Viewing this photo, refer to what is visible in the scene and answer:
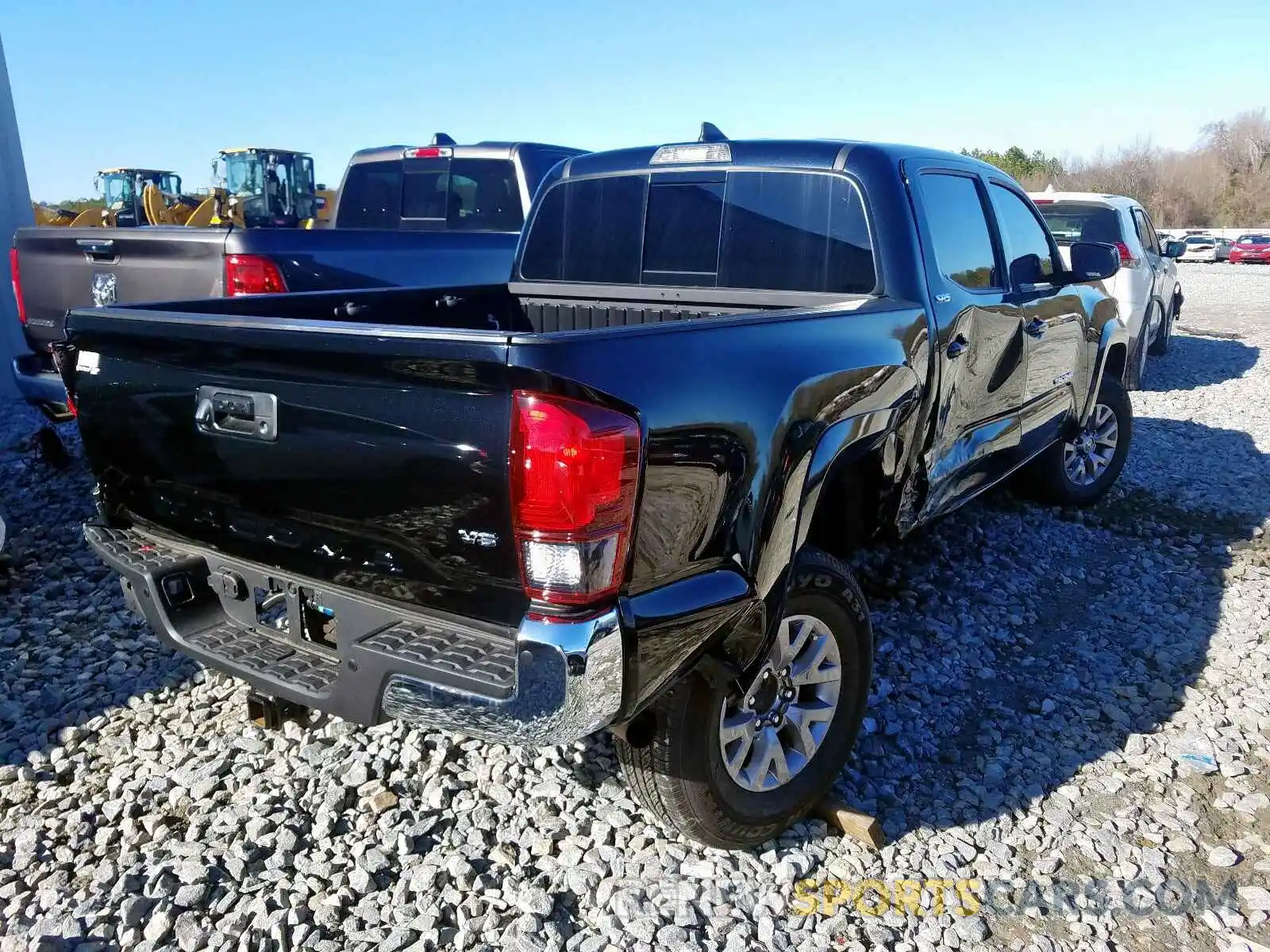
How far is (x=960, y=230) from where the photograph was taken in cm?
394

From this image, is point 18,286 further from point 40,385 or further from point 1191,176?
point 1191,176

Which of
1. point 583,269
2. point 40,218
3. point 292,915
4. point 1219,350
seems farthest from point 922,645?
point 40,218

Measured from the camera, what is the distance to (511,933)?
244 centimetres

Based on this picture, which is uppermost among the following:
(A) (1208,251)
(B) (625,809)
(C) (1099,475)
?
(C) (1099,475)

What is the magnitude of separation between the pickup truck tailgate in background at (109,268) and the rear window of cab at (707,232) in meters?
1.97

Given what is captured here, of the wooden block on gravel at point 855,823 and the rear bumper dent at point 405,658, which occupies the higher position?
the rear bumper dent at point 405,658

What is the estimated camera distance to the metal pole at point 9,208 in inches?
347

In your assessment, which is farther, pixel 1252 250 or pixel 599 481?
pixel 1252 250

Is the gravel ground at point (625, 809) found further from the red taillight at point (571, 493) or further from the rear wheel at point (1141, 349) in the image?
the rear wheel at point (1141, 349)

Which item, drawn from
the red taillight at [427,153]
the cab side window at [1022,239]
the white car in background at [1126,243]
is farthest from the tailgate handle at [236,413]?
the white car in background at [1126,243]

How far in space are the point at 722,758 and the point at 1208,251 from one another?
138 ft

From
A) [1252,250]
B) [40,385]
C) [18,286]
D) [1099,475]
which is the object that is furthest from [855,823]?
[1252,250]

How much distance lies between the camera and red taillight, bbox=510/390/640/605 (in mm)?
2002

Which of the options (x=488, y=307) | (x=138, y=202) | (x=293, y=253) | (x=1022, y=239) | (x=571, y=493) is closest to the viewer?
(x=571, y=493)
